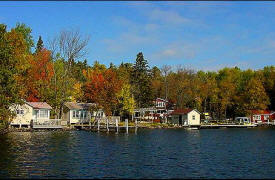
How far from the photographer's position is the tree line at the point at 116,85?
192ft

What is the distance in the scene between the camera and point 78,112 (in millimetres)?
81250

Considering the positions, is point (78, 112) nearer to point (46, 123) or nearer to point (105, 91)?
point (105, 91)

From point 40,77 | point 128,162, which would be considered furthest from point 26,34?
point 128,162

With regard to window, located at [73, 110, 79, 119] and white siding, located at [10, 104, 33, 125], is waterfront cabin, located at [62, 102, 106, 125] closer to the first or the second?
window, located at [73, 110, 79, 119]

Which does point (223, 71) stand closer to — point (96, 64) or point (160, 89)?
point (160, 89)

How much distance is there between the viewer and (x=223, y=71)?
132m

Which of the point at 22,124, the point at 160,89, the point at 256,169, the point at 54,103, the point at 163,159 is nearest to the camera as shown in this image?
the point at 256,169

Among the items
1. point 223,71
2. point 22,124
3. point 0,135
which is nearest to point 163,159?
point 0,135

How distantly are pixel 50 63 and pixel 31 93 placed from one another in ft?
30.1

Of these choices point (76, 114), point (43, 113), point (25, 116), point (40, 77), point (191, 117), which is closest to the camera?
point (25, 116)

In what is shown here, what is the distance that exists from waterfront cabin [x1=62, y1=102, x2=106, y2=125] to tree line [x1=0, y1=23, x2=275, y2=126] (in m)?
1.99

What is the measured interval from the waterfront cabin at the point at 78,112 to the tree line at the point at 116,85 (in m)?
1.99

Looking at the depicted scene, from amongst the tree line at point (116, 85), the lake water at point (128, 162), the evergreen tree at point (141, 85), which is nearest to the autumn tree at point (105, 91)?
the tree line at point (116, 85)

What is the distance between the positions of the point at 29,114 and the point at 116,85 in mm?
22294
